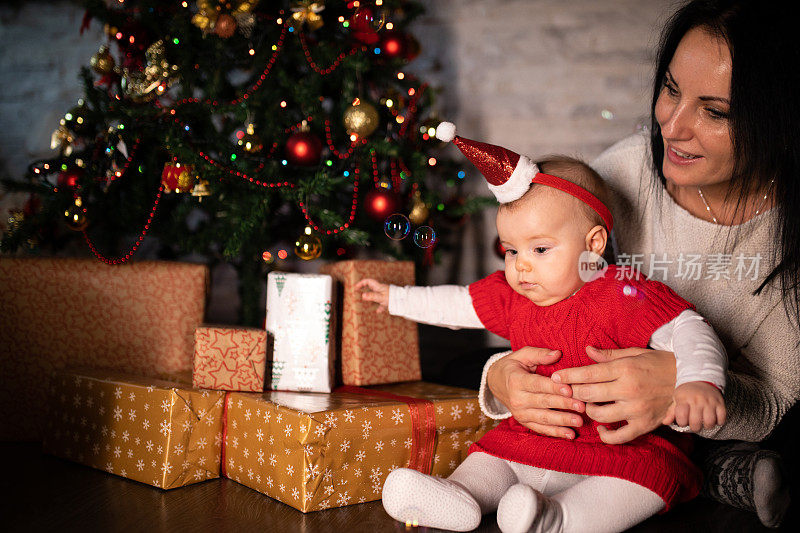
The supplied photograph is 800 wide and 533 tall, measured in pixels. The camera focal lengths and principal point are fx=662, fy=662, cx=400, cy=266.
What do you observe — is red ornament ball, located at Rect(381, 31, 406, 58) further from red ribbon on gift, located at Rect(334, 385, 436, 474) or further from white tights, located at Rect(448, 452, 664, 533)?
white tights, located at Rect(448, 452, 664, 533)

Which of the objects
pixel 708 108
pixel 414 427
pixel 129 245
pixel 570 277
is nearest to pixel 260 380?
pixel 414 427

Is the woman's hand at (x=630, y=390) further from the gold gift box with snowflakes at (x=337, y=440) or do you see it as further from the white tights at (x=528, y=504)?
the gold gift box with snowflakes at (x=337, y=440)

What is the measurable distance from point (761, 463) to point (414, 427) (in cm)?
62

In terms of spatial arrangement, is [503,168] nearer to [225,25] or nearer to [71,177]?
[225,25]

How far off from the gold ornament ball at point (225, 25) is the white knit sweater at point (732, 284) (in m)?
1.04

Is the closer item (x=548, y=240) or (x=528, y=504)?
(x=528, y=504)

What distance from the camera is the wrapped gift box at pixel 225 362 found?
1361 millimetres

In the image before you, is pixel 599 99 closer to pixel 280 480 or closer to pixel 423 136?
pixel 423 136

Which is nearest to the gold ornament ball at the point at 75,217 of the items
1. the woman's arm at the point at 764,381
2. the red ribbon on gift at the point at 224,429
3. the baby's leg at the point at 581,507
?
the red ribbon on gift at the point at 224,429

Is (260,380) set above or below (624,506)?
above

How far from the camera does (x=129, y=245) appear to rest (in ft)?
7.45

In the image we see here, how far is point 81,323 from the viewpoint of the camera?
158 centimetres

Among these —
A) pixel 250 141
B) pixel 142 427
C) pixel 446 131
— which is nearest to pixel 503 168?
pixel 446 131

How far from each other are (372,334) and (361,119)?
1.76 feet
